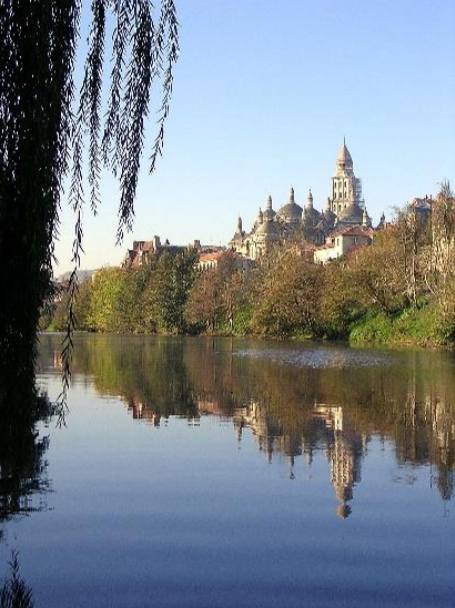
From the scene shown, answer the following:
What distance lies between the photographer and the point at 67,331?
13.6ft

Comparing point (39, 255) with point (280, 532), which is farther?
point (280, 532)

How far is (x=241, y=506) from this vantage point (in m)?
10.1

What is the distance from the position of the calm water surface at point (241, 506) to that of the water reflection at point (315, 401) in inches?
2.9

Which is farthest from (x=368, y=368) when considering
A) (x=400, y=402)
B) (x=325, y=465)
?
(x=325, y=465)

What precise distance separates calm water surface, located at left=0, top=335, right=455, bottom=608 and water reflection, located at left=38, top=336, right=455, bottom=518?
7 cm

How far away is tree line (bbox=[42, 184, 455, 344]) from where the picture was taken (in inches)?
2167

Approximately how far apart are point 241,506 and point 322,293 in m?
57.4

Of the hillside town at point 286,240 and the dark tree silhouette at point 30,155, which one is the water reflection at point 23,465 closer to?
the dark tree silhouette at point 30,155

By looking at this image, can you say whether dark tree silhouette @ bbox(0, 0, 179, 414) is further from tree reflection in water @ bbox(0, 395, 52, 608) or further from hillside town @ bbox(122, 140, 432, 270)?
hillside town @ bbox(122, 140, 432, 270)

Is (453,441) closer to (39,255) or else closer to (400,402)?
(400,402)

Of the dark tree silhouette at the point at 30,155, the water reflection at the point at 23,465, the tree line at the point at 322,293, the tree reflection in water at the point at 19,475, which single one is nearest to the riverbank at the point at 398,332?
the tree line at the point at 322,293

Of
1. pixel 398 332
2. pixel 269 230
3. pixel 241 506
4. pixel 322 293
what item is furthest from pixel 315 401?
pixel 269 230

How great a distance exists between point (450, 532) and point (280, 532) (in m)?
1.78

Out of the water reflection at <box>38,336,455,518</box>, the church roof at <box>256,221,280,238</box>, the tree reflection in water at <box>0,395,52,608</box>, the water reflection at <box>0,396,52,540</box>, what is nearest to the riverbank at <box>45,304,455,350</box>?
the water reflection at <box>38,336,455,518</box>
